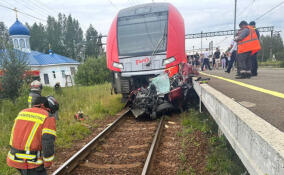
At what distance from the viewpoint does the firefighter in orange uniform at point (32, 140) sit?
7.88ft

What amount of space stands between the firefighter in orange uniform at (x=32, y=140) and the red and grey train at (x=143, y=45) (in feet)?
15.4

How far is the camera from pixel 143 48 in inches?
280

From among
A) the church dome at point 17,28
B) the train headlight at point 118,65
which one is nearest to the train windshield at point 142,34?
the train headlight at point 118,65

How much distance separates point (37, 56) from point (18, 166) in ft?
136

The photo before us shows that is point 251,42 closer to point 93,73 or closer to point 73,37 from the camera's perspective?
point 93,73

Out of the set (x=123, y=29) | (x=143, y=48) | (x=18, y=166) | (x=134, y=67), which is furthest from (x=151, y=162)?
(x=123, y=29)

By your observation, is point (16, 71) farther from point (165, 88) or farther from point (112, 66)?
point (165, 88)

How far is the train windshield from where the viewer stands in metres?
7.02

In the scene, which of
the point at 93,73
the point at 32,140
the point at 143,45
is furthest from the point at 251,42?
the point at 93,73

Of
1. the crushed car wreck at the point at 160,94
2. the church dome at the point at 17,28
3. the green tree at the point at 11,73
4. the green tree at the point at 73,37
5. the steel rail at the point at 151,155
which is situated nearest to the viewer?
the steel rail at the point at 151,155

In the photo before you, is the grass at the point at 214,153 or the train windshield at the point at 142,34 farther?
the train windshield at the point at 142,34

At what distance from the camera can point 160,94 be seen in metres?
6.62

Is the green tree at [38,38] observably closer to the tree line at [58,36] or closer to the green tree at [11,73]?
the tree line at [58,36]

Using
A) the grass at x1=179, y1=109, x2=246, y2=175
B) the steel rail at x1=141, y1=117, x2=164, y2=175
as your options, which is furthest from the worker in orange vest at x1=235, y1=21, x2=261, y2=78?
the steel rail at x1=141, y1=117, x2=164, y2=175
